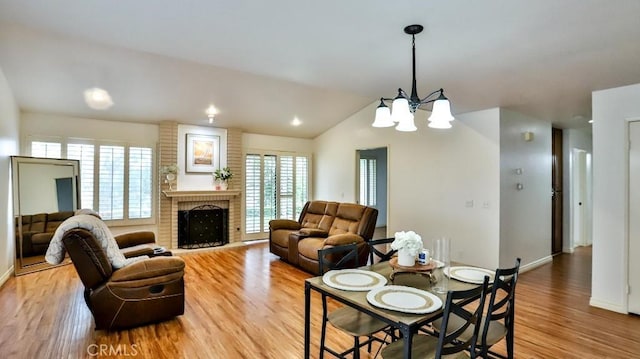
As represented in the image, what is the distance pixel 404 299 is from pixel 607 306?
3133 millimetres

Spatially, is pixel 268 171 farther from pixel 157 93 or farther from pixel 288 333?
pixel 288 333

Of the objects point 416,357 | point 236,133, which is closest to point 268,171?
point 236,133

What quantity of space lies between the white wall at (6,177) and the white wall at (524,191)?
21.4 ft

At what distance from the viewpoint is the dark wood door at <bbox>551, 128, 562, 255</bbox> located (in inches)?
233

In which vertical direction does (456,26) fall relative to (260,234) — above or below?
above

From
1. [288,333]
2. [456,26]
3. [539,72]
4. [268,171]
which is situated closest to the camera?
[456,26]

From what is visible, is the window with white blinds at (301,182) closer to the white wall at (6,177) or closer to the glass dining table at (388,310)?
the white wall at (6,177)

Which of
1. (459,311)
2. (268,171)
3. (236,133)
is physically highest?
(236,133)

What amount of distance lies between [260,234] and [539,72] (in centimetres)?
582

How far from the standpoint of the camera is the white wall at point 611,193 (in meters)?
3.38

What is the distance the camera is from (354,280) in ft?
7.02

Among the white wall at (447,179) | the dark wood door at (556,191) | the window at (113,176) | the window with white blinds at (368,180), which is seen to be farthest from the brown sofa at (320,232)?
the dark wood door at (556,191)

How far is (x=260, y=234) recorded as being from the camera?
7281mm

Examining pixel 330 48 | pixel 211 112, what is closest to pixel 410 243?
pixel 330 48
